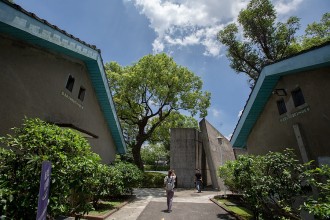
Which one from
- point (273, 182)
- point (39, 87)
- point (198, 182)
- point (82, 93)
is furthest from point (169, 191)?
point (198, 182)

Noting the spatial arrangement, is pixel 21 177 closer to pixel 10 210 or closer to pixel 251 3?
pixel 10 210

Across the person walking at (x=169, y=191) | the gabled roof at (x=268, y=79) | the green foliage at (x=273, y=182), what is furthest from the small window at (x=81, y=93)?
the gabled roof at (x=268, y=79)

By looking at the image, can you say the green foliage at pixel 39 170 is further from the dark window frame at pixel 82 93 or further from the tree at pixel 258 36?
the tree at pixel 258 36

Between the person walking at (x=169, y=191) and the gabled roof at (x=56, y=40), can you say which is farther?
the person walking at (x=169, y=191)

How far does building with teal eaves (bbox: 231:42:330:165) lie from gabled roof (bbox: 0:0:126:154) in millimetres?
7398

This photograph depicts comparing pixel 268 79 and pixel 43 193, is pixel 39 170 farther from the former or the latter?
pixel 268 79

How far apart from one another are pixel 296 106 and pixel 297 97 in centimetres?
37

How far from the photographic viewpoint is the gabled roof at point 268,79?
7.11 metres

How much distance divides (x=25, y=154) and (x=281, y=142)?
9659mm

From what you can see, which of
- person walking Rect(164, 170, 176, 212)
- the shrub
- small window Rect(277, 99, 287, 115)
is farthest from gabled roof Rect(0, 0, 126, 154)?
small window Rect(277, 99, 287, 115)

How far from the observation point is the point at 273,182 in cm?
716

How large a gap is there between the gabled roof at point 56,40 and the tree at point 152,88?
10.5 m

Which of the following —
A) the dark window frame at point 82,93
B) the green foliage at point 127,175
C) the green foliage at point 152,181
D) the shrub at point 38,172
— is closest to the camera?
the shrub at point 38,172

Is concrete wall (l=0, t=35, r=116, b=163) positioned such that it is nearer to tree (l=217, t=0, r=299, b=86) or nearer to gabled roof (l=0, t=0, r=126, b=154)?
gabled roof (l=0, t=0, r=126, b=154)
